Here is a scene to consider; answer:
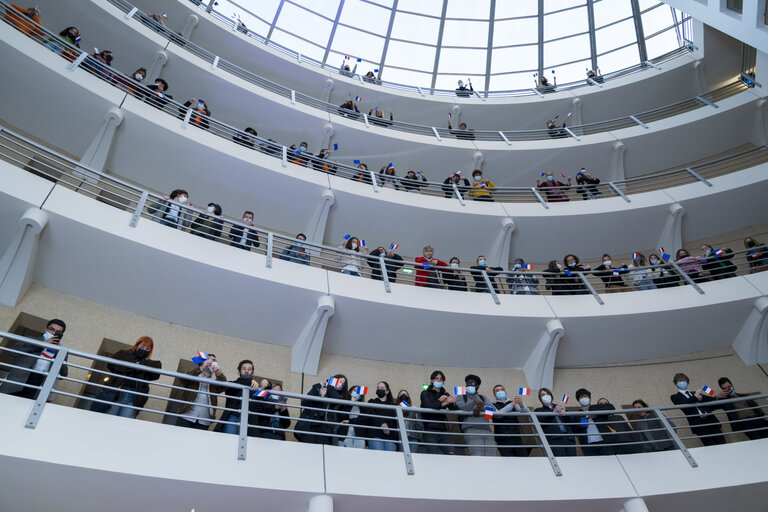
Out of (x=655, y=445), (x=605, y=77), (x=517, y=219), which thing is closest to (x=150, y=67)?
(x=517, y=219)

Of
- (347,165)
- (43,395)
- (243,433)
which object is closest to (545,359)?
(243,433)

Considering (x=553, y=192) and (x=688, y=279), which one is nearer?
(x=688, y=279)

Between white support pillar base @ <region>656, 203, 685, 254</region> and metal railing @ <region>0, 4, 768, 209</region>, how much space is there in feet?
2.94

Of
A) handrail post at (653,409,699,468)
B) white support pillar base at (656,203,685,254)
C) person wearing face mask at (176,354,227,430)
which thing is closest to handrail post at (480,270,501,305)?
handrail post at (653,409,699,468)

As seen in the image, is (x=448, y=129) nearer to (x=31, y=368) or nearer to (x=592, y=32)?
(x=592, y=32)

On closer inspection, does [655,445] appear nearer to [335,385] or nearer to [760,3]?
[335,385]

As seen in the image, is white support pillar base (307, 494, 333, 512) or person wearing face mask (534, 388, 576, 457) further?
person wearing face mask (534, 388, 576, 457)

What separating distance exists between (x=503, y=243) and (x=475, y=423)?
6.16 meters

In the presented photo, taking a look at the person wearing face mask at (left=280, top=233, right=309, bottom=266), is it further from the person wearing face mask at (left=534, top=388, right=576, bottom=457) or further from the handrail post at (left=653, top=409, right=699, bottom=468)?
the handrail post at (left=653, top=409, right=699, bottom=468)

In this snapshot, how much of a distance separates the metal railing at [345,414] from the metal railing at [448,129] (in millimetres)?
9652

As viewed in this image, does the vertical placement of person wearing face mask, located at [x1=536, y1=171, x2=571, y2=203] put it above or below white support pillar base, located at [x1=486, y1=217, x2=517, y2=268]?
above

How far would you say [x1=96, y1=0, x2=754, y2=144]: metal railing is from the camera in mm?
14094

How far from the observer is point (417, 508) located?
18.8ft

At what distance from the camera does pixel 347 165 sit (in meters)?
13.1
